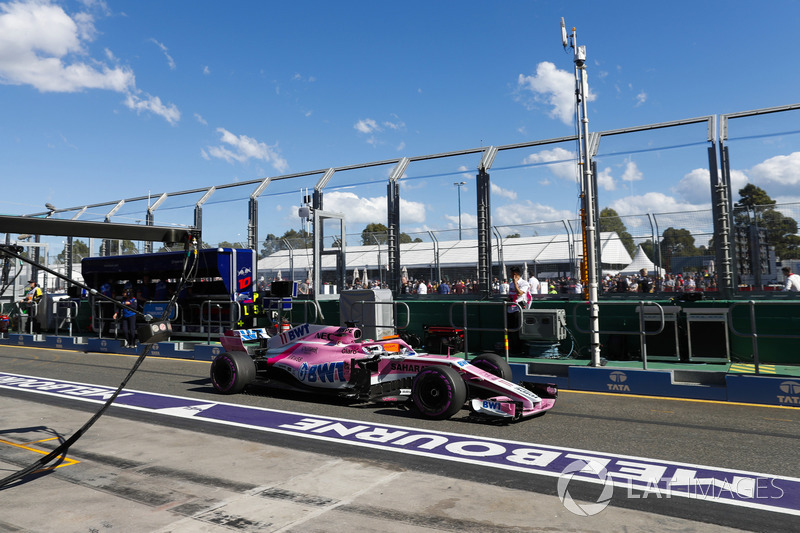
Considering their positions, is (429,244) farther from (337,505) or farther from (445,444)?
(337,505)

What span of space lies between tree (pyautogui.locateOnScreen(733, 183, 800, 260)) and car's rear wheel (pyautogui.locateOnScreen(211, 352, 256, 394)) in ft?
32.6

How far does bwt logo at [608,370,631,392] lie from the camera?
970cm

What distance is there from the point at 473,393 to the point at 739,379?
4253mm

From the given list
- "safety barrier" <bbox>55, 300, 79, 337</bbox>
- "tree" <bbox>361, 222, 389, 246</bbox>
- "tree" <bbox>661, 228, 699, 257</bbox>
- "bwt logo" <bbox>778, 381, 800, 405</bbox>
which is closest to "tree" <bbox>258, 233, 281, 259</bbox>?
"tree" <bbox>361, 222, 389, 246</bbox>

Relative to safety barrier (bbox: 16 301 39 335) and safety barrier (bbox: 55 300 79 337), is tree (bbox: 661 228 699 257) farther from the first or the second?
safety barrier (bbox: 16 301 39 335)

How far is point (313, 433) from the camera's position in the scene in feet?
22.7

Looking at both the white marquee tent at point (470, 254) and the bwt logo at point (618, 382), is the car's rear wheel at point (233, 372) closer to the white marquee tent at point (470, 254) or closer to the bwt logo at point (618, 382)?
the bwt logo at point (618, 382)

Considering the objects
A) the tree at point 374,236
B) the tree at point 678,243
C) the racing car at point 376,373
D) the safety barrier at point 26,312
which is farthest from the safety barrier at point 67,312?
the tree at point 678,243

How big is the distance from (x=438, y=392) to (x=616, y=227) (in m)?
7.34

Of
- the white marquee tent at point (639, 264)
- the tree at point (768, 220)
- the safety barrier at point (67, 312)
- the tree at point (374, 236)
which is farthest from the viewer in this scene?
the safety barrier at point (67, 312)

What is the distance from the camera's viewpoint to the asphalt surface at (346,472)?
4223 millimetres

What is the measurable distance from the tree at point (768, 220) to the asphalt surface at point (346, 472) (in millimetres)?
4472

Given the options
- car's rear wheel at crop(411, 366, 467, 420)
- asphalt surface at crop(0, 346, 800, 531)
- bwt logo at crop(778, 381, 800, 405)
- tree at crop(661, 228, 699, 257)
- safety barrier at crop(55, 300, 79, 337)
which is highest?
tree at crop(661, 228, 699, 257)

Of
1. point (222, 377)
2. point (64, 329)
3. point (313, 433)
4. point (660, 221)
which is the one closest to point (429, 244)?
point (660, 221)
